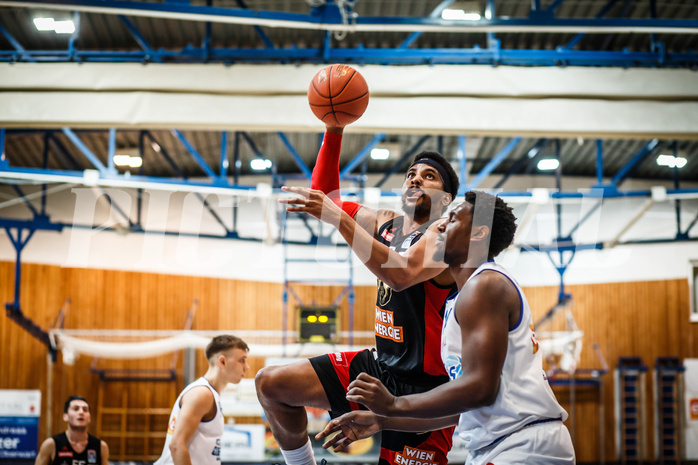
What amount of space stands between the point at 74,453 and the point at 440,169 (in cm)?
512

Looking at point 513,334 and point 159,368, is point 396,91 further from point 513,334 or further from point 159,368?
point 159,368

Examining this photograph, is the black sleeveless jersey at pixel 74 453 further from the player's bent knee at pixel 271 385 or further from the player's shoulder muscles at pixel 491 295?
the player's shoulder muscles at pixel 491 295

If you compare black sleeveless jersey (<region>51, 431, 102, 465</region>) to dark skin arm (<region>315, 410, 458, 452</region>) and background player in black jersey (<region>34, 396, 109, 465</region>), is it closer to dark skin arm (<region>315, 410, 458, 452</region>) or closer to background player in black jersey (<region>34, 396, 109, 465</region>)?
background player in black jersey (<region>34, 396, 109, 465</region>)

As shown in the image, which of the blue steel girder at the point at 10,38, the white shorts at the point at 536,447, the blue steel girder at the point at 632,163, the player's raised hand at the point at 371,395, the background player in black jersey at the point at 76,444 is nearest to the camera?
the player's raised hand at the point at 371,395

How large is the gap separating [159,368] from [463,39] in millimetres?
9361

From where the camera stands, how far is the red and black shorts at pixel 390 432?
12.0 feet

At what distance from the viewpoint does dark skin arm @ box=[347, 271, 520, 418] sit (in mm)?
2529

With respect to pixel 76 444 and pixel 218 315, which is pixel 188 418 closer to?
pixel 76 444

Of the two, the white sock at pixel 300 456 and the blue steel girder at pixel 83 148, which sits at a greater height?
the blue steel girder at pixel 83 148

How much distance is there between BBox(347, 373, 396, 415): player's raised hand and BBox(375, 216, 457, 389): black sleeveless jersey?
1.10 m

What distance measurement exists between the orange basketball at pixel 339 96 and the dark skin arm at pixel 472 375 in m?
1.77

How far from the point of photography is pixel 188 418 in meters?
5.02

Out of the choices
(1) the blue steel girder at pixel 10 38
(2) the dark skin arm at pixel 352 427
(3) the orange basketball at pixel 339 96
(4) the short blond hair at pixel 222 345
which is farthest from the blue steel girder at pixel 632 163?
(1) the blue steel girder at pixel 10 38

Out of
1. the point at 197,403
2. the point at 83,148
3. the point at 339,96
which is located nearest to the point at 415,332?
the point at 339,96
